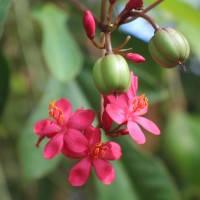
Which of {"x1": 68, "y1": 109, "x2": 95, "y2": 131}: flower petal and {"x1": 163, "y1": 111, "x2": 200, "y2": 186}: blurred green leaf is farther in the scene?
{"x1": 163, "y1": 111, "x2": 200, "y2": 186}: blurred green leaf

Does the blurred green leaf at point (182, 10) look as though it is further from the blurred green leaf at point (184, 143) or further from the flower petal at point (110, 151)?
the flower petal at point (110, 151)

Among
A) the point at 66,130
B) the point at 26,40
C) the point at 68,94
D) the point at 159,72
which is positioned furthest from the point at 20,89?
the point at 66,130

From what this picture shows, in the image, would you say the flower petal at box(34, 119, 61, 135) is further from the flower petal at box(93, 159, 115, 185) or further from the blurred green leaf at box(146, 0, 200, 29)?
the blurred green leaf at box(146, 0, 200, 29)

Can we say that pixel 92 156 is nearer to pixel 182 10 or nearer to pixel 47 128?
pixel 47 128

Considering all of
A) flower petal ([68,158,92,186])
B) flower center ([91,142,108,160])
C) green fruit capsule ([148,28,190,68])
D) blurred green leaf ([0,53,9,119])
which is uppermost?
green fruit capsule ([148,28,190,68])

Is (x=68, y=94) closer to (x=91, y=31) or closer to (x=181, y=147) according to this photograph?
(x=181, y=147)

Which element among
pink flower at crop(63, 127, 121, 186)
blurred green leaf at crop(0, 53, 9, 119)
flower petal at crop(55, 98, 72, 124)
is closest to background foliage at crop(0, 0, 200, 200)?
blurred green leaf at crop(0, 53, 9, 119)

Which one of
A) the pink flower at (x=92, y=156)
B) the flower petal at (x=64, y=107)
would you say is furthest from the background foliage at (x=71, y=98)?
the pink flower at (x=92, y=156)
